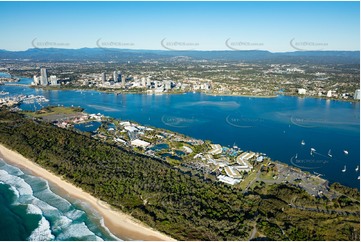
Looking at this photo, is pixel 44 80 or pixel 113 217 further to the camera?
pixel 44 80

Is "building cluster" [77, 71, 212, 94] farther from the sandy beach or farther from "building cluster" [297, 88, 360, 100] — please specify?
the sandy beach

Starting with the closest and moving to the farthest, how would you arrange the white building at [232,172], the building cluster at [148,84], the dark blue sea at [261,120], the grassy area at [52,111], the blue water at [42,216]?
the blue water at [42,216] < the white building at [232,172] < the dark blue sea at [261,120] < the grassy area at [52,111] < the building cluster at [148,84]

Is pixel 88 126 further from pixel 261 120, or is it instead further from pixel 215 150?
pixel 261 120

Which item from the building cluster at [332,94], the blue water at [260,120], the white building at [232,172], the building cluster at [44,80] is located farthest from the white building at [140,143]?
the building cluster at [44,80]

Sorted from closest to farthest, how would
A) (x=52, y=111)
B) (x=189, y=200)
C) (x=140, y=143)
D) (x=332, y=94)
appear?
(x=189, y=200) < (x=140, y=143) < (x=52, y=111) < (x=332, y=94)

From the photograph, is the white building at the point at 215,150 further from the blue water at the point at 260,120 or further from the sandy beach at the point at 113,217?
the sandy beach at the point at 113,217

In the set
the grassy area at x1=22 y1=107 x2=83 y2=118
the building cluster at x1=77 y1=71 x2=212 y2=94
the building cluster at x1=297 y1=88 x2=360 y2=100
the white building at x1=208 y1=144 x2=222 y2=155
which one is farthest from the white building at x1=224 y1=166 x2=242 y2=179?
the building cluster at x1=77 y1=71 x2=212 y2=94

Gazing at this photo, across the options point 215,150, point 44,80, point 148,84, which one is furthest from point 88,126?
point 44,80

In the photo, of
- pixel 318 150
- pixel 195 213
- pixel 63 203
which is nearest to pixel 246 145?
pixel 318 150
